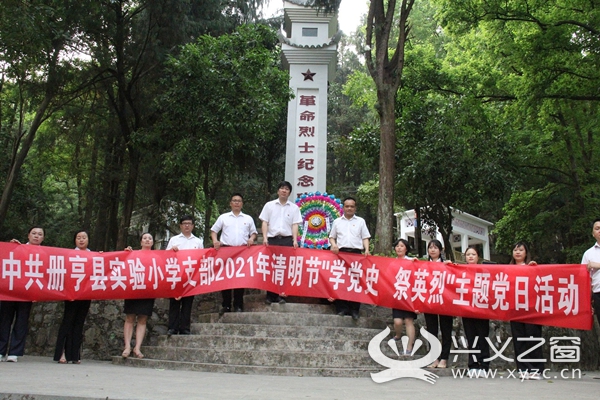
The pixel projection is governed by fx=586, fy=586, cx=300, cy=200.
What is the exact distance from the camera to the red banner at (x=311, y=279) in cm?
657

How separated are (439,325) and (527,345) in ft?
3.95

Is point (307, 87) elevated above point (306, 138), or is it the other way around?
point (307, 87)

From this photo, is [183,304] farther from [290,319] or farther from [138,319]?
[290,319]

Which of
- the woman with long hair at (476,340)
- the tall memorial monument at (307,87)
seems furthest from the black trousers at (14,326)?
the tall memorial monument at (307,87)

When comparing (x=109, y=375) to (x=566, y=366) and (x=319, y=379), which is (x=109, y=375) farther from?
(x=566, y=366)

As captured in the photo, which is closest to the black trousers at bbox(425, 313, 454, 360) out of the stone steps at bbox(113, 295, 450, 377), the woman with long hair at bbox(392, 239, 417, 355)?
the woman with long hair at bbox(392, 239, 417, 355)

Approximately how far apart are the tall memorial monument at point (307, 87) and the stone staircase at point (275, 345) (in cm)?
574

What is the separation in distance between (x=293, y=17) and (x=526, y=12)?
5.22m

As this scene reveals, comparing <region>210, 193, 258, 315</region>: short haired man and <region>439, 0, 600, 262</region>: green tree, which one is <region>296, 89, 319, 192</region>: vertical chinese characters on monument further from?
<region>210, 193, 258, 315</region>: short haired man

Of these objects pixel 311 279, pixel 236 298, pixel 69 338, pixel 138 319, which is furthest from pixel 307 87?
pixel 69 338

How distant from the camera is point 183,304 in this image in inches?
284

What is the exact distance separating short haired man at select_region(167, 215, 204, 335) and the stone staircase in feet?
0.50

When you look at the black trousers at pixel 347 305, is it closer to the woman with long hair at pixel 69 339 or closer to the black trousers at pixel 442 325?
the black trousers at pixel 442 325

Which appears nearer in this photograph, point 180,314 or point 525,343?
point 525,343
